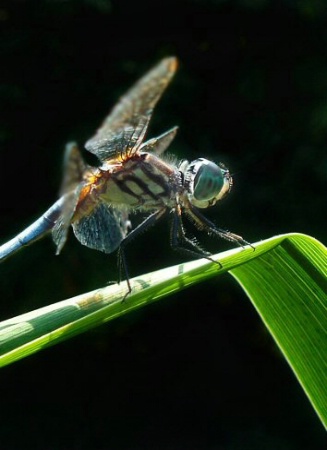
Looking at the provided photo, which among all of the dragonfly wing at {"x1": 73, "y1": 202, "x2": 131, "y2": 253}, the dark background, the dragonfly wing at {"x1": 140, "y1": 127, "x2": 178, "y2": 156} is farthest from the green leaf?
the dark background

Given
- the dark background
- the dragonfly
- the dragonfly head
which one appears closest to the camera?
the dragonfly

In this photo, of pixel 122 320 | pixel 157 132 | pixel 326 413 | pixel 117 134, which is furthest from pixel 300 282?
pixel 122 320

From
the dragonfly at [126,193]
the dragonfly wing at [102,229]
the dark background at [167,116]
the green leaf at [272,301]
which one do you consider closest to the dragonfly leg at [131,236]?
the dragonfly at [126,193]

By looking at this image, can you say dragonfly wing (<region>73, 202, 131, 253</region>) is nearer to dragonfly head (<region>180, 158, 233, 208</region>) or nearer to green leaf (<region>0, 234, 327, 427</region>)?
dragonfly head (<region>180, 158, 233, 208</region>)

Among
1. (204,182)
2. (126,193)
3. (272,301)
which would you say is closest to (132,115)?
(126,193)

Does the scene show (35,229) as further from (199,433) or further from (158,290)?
(199,433)

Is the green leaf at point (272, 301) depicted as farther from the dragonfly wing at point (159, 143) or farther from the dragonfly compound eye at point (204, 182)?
the dragonfly wing at point (159, 143)

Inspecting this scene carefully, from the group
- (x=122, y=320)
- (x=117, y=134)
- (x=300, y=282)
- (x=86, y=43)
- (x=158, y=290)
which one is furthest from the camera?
(x=122, y=320)
